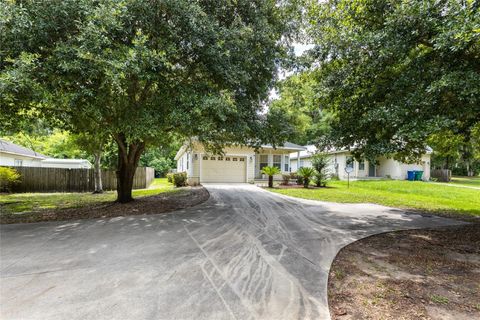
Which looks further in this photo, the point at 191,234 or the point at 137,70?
the point at 191,234

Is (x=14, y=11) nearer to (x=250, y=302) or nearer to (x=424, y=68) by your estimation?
(x=250, y=302)

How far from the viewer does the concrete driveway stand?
9.25 feet

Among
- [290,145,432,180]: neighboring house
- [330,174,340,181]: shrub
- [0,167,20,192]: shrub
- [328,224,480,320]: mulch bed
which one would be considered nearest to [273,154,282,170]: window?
[290,145,432,180]: neighboring house

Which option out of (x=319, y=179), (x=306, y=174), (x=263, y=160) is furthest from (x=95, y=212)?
(x=263, y=160)

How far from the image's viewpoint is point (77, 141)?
13.9 metres

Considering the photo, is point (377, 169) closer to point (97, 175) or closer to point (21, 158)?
point (97, 175)

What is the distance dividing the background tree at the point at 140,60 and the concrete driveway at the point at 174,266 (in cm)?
259

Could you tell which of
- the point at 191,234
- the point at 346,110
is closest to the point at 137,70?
the point at 191,234

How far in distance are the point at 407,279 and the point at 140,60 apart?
619 centimetres

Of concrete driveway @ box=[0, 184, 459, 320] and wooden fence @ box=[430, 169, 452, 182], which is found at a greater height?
wooden fence @ box=[430, 169, 452, 182]

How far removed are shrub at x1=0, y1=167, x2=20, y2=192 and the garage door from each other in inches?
422

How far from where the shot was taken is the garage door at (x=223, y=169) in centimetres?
1900

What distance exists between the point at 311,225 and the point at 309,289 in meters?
3.69

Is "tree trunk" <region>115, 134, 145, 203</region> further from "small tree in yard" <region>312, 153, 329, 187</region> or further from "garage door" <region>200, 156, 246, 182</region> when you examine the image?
"small tree in yard" <region>312, 153, 329, 187</region>
